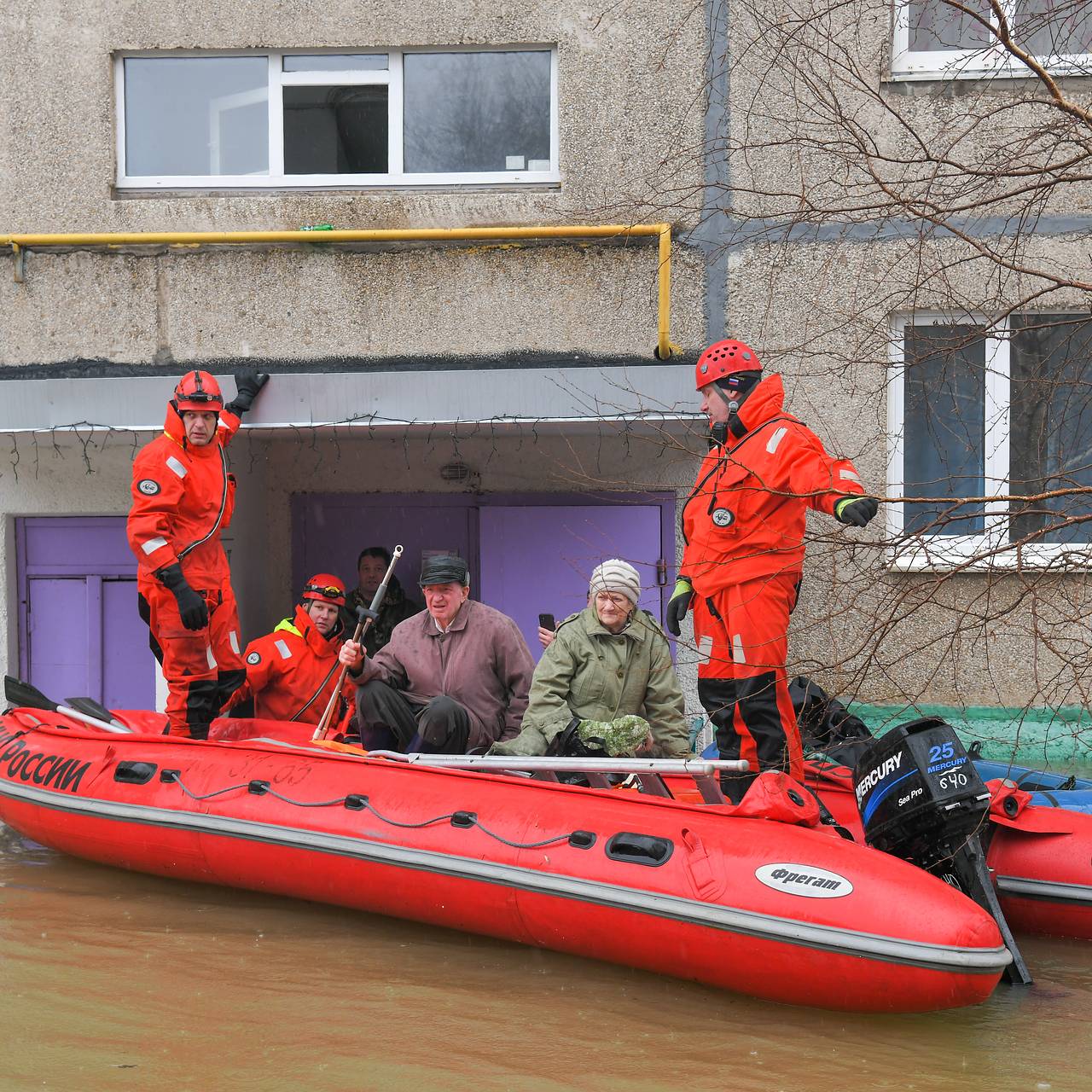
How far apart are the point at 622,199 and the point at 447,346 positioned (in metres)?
1.39

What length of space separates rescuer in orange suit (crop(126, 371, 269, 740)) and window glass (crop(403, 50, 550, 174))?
2.50m

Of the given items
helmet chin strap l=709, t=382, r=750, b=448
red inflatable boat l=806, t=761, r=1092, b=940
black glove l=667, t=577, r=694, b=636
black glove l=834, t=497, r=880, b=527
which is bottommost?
red inflatable boat l=806, t=761, r=1092, b=940

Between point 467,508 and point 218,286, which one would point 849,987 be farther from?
point 218,286

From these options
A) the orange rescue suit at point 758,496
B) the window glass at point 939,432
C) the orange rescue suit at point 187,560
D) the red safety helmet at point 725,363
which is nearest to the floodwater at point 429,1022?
the orange rescue suit at point 187,560

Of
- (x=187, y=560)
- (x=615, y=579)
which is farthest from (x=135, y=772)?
(x=615, y=579)

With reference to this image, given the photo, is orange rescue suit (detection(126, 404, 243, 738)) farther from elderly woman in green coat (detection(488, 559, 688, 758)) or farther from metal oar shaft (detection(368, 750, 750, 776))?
elderly woman in green coat (detection(488, 559, 688, 758))

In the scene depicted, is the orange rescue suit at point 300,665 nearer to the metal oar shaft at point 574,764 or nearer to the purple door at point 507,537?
the metal oar shaft at point 574,764

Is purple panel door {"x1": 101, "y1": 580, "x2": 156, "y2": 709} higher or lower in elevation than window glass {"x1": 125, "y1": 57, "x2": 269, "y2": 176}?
lower

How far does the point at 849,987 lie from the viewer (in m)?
4.13

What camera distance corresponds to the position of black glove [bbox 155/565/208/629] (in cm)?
607

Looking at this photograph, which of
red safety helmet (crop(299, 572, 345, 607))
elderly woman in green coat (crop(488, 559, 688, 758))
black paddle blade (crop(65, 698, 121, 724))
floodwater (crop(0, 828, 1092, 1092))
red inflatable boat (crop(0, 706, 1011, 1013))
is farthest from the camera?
black paddle blade (crop(65, 698, 121, 724))

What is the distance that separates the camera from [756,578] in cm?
521

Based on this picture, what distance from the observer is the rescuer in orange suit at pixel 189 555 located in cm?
616

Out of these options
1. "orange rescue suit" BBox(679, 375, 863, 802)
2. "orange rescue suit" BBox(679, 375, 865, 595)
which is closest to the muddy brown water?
"orange rescue suit" BBox(679, 375, 863, 802)
